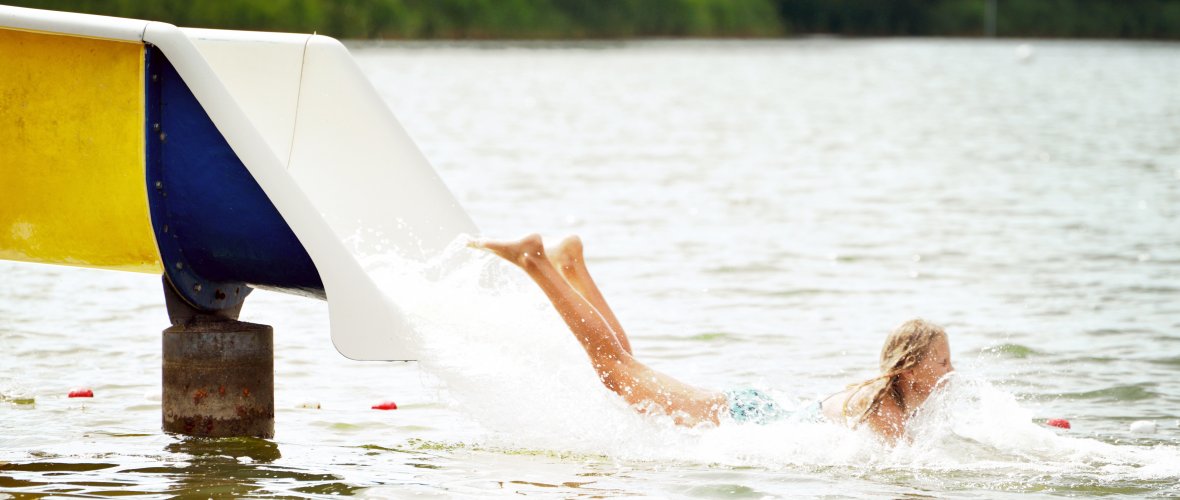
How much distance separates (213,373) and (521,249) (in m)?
1.21

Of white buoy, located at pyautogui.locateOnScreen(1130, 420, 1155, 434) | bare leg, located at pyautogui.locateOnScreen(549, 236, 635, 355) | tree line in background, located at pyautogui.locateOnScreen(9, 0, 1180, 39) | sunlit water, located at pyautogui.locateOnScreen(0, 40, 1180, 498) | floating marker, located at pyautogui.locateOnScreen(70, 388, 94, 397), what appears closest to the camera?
sunlit water, located at pyautogui.locateOnScreen(0, 40, 1180, 498)

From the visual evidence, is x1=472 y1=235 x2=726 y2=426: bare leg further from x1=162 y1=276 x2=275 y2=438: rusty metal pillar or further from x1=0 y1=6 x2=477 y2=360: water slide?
x1=162 y1=276 x2=275 y2=438: rusty metal pillar

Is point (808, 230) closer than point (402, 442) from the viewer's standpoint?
No

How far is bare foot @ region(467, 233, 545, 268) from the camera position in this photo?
20.4 ft

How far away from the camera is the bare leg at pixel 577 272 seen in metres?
6.48

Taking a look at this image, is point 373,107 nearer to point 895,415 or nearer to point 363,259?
point 363,259

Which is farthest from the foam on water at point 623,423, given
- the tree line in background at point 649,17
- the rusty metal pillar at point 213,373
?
the tree line in background at point 649,17

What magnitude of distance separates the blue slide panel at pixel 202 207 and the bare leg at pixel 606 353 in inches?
30.5

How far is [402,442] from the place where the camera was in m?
6.48

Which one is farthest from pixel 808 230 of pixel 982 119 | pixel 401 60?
pixel 401 60

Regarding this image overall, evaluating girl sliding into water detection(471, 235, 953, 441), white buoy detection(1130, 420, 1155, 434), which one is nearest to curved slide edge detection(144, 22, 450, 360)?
girl sliding into water detection(471, 235, 953, 441)

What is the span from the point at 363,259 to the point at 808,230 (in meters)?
7.61

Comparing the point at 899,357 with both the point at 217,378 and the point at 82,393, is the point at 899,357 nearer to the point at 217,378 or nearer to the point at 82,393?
the point at 217,378

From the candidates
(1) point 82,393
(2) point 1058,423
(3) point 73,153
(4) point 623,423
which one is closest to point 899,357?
(4) point 623,423
